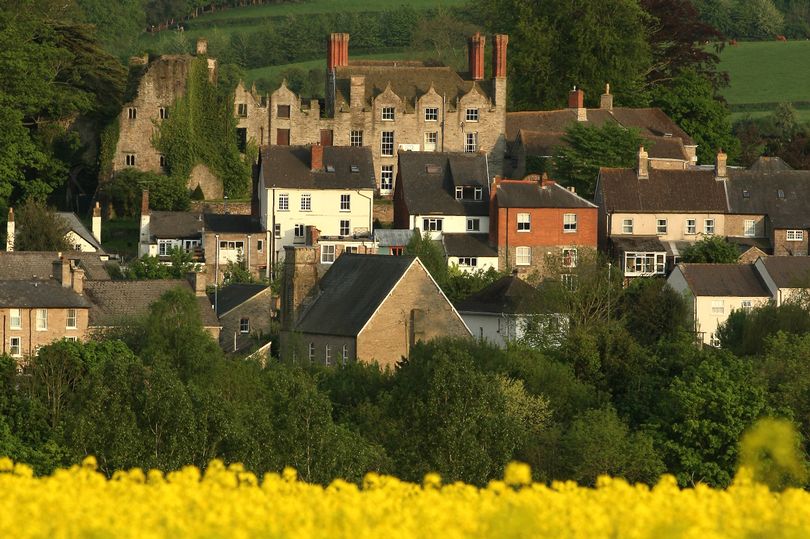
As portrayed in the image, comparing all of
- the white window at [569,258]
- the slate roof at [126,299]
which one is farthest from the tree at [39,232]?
the white window at [569,258]

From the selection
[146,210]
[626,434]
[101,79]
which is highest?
[101,79]

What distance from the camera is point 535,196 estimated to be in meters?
73.4

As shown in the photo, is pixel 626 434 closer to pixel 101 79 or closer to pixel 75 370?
pixel 75 370

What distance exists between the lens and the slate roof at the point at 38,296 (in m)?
64.8

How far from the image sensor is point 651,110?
85.9 m

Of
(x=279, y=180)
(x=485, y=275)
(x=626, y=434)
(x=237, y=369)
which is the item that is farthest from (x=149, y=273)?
(x=626, y=434)

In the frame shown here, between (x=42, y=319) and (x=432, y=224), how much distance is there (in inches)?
608

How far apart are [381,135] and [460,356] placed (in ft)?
96.8

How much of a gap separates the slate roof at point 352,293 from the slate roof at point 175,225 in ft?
41.2

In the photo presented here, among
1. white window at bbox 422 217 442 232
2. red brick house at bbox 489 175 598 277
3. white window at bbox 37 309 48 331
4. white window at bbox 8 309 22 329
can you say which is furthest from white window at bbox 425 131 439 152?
white window at bbox 8 309 22 329

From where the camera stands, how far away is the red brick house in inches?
2869

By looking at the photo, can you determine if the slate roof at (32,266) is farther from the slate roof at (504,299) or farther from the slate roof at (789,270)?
the slate roof at (789,270)

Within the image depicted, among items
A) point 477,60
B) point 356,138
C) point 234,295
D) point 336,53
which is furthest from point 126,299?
point 477,60

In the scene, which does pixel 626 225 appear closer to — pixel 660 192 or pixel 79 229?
pixel 660 192
